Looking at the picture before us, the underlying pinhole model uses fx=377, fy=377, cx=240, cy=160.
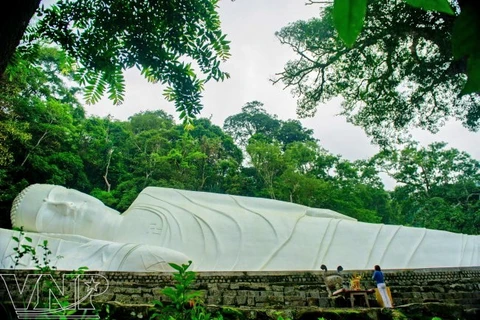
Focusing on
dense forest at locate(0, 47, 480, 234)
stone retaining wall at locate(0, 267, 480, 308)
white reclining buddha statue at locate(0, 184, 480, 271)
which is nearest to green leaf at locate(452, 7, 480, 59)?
stone retaining wall at locate(0, 267, 480, 308)

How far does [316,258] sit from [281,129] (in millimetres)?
24279

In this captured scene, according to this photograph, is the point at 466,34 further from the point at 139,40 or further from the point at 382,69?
the point at 382,69

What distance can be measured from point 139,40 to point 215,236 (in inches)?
158

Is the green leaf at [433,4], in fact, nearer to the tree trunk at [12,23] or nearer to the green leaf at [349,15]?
the green leaf at [349,15]

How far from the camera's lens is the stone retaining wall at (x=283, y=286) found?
14.5ft

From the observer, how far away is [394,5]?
26.1 ft

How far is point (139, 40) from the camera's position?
91.6 inches

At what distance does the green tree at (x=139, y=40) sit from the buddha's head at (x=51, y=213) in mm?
4393

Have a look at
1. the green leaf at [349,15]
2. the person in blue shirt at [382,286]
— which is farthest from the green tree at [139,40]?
the person in blue shirt at [382,286]

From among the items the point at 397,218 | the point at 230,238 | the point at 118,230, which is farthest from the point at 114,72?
the point at 397,218

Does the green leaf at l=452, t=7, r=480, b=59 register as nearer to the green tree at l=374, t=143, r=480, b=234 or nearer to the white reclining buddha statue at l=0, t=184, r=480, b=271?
the white reclining buddha statue at l=0, t=184, r=480, b=271

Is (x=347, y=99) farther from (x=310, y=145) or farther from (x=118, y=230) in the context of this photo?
(x=310, y=145)

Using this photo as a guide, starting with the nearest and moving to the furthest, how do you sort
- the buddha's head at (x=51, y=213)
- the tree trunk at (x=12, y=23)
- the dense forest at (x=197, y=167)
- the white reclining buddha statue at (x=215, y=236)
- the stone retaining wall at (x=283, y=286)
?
the tree trunk at (x=12, y=23), the stone retaining wall at (x=283, y=286), the white reclining buddha statue at (x=215, y=236), the buddha's head at (x=51, y=213), the dense forest at (x=197, y=167)

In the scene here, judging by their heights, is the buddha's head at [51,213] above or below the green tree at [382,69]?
below
